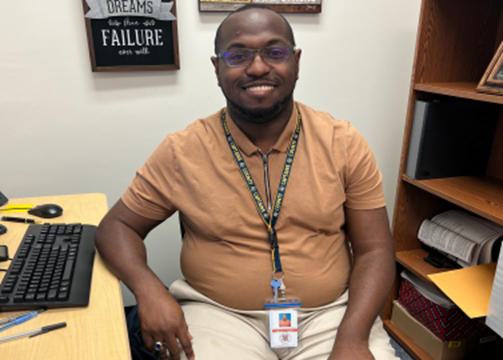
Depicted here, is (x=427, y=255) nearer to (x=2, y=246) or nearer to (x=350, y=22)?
(x=350, y=22)

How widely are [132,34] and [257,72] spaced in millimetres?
767

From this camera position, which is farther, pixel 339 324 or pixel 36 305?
pixel 339 324

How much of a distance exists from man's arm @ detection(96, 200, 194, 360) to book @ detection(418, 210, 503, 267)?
118 cm

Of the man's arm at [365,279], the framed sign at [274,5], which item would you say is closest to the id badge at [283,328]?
the man's arm at [365,279]

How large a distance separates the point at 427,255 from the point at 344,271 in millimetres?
840

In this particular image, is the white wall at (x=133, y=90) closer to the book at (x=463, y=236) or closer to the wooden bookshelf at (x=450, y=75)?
the wooden bookshelf at (x=450, y=75)

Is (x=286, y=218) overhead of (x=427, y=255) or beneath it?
overhead

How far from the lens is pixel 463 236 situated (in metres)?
1.56

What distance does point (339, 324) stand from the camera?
1.05 meters

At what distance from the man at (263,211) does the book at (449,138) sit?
22.0 inches

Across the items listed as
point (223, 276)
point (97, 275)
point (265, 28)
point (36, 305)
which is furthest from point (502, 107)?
point (36, 305)

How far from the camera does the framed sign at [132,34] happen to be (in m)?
1.50

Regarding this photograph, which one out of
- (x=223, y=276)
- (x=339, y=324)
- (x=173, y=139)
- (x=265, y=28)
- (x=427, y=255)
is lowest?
(x=427, y=255)

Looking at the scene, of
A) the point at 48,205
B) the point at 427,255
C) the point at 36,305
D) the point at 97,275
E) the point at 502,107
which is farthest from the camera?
the point at 427,255
